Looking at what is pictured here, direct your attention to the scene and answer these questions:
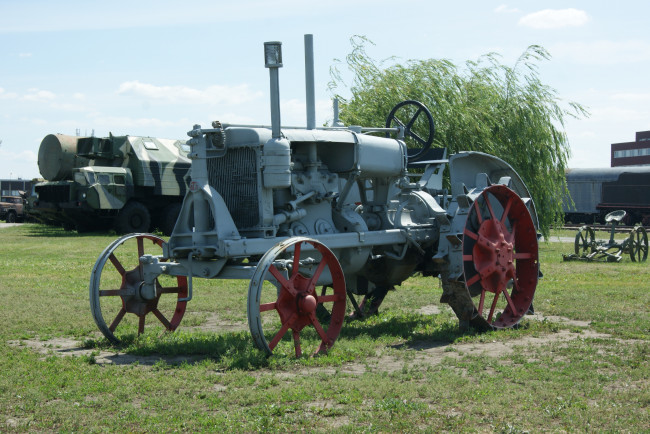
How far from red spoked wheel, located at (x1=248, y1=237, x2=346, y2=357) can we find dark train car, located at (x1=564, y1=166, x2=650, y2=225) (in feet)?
111

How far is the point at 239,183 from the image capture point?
26.0ft

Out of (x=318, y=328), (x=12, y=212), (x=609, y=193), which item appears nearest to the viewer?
(x=318, y=328)

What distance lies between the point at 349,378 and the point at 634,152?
238ft

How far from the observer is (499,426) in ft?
16.5

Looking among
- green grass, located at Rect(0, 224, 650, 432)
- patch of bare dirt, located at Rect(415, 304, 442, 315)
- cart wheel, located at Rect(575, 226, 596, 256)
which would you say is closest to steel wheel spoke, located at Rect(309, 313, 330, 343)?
green grass, located at Rect(0, 224, 650, 432)

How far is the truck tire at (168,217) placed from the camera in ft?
90.4

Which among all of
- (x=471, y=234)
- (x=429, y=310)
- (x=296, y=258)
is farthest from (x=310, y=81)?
(x=429, y=310)

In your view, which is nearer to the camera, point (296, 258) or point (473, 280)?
point (296, 258)

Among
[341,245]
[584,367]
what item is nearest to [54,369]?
[341,245]

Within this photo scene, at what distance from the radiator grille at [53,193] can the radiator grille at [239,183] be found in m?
20.2

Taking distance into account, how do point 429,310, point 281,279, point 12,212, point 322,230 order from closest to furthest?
point 281,279 < point 322,230 < point 429,310 < point 12,212

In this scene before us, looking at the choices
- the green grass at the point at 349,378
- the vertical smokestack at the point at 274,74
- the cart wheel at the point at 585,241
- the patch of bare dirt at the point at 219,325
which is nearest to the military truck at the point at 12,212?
the cart wheel at the point at 585,241

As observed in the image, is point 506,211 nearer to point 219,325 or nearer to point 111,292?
point 219,325

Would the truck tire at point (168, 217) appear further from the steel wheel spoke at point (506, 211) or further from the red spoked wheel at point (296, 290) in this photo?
the red spoked wheel at point (296, 290)
